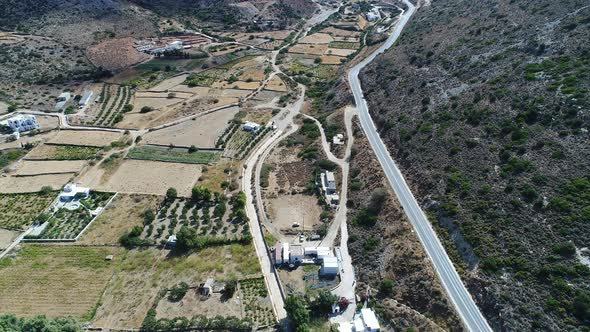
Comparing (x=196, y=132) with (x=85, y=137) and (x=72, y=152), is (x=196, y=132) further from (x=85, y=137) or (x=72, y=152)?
(x=72, y=152)

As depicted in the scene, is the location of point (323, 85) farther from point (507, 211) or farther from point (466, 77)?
point (507, 211)

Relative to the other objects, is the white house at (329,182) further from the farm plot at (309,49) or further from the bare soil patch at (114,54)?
the bare soil patch at (114,54)

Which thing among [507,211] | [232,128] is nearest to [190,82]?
[232,128]

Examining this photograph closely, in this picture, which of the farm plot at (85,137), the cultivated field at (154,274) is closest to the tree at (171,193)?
the cultivated field at (154,274)

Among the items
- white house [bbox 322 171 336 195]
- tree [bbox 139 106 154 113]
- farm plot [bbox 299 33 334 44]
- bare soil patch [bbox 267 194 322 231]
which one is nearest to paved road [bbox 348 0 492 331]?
white house [bbox 322 171 336 195]

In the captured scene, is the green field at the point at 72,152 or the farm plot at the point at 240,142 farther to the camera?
the farm plot at the point at 240,142

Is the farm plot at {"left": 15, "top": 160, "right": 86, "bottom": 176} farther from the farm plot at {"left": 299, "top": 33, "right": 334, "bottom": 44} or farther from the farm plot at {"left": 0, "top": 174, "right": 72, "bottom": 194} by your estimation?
the farm plot at {"left": 299, "top": 33, "right": 334, "bottom": 44}
